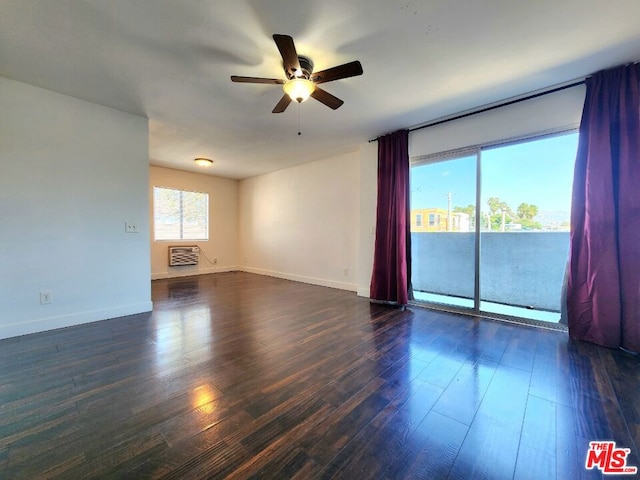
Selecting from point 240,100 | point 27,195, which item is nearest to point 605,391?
point 240,100

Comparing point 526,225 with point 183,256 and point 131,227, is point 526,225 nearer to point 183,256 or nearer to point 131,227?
point 131,227

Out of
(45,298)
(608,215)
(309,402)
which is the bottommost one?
(309,402)

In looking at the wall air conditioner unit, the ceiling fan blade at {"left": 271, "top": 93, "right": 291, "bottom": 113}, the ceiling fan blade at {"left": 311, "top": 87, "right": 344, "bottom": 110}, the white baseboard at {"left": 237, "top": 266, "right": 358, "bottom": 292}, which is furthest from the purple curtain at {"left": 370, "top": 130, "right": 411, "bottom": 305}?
the wall air conditioner unit

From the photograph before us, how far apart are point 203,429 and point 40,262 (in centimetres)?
290

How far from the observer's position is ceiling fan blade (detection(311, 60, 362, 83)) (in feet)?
6.53

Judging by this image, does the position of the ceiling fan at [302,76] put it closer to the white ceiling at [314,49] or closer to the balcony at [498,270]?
the white ceiling at [314,49]

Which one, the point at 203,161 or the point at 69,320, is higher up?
the point at 203,161

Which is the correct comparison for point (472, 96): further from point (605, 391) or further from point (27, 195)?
point (27, 195)

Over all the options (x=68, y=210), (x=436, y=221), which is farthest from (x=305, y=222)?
(x=68, y=210)

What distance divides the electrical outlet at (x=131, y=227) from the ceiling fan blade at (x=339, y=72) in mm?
2959

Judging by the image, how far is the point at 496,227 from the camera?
3.42 m

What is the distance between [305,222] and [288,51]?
4.02 metres

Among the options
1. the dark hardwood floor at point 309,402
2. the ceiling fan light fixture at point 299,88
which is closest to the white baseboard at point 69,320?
the dark hardwood floor at point 309,402

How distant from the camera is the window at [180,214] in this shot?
606cm
